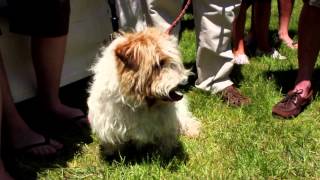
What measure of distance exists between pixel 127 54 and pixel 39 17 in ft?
2.30

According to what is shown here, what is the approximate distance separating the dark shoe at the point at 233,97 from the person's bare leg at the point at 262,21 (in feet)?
3.64

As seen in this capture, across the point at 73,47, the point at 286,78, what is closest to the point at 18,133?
the point at 73,47

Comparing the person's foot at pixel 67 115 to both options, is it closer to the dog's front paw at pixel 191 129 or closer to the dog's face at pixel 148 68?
the dog's front paw at pixel 191 129

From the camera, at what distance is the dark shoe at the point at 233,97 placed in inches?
150

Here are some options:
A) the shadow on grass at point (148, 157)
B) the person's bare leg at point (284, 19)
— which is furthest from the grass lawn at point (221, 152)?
the person's bare leg at point (284, 19)

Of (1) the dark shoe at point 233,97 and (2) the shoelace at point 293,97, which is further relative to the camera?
(1) the dark shoe at point 233,97

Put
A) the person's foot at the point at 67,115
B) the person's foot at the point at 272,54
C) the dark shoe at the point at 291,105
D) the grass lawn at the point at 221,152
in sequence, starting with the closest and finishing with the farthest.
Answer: the grass lawn at the point at 221,152, the person's foot at the point at 67,115, the dark shoe at the point at 291,105, the person's foot at the point at 272,54

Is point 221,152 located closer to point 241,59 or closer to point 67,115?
point 67,115

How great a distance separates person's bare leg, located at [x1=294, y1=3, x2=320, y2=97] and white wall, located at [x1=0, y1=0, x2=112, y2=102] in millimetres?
1391

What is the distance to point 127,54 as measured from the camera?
2.59 metres

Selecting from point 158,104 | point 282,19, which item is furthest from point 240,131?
point 282,19

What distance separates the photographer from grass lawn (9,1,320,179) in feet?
9.52

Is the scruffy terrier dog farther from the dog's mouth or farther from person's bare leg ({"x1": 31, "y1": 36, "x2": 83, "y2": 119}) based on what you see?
person's bare leg ({"x1": 31, "y1": 36, "x2": 83, "y2": 119})

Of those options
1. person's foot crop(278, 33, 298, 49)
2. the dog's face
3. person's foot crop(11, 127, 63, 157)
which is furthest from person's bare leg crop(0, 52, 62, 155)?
person's foot crop(278, 33, 298, 49)
